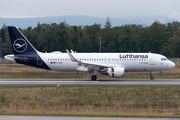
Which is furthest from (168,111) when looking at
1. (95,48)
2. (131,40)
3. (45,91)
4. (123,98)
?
(95,48)

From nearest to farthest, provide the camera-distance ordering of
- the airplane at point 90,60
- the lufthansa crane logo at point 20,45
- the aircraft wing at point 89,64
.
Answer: the aircraft wing at point 89,64 → the airplane at point 90,60 → the lufthansa crane logo at point 20,45

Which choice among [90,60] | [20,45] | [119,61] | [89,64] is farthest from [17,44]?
[119,61]

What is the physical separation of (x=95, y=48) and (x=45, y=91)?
72.3 meters

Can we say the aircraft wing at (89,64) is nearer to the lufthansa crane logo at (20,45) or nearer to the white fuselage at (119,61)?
the white fuselage at (119,61)

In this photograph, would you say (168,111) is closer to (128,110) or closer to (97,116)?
(128,110)

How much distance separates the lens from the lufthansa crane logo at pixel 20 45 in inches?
1431

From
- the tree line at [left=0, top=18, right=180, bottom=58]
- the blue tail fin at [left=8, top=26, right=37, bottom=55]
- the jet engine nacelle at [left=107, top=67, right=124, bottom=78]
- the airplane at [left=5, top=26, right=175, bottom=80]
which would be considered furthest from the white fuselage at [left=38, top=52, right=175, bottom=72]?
the tree line at [left=0, top=18, right=180, bottom=58]

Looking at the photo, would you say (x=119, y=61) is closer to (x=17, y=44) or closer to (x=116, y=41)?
(x=17, y=44)

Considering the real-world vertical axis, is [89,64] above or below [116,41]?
below

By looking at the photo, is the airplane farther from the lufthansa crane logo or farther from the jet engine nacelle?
the jet engine nacelle

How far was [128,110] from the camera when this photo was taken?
57.4 ft

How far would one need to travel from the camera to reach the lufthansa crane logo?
36.3 meters

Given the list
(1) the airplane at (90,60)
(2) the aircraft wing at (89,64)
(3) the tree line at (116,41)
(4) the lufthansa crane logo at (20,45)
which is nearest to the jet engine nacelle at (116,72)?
(2) the aircraft wing at (89,64)

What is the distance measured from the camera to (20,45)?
3641cm
